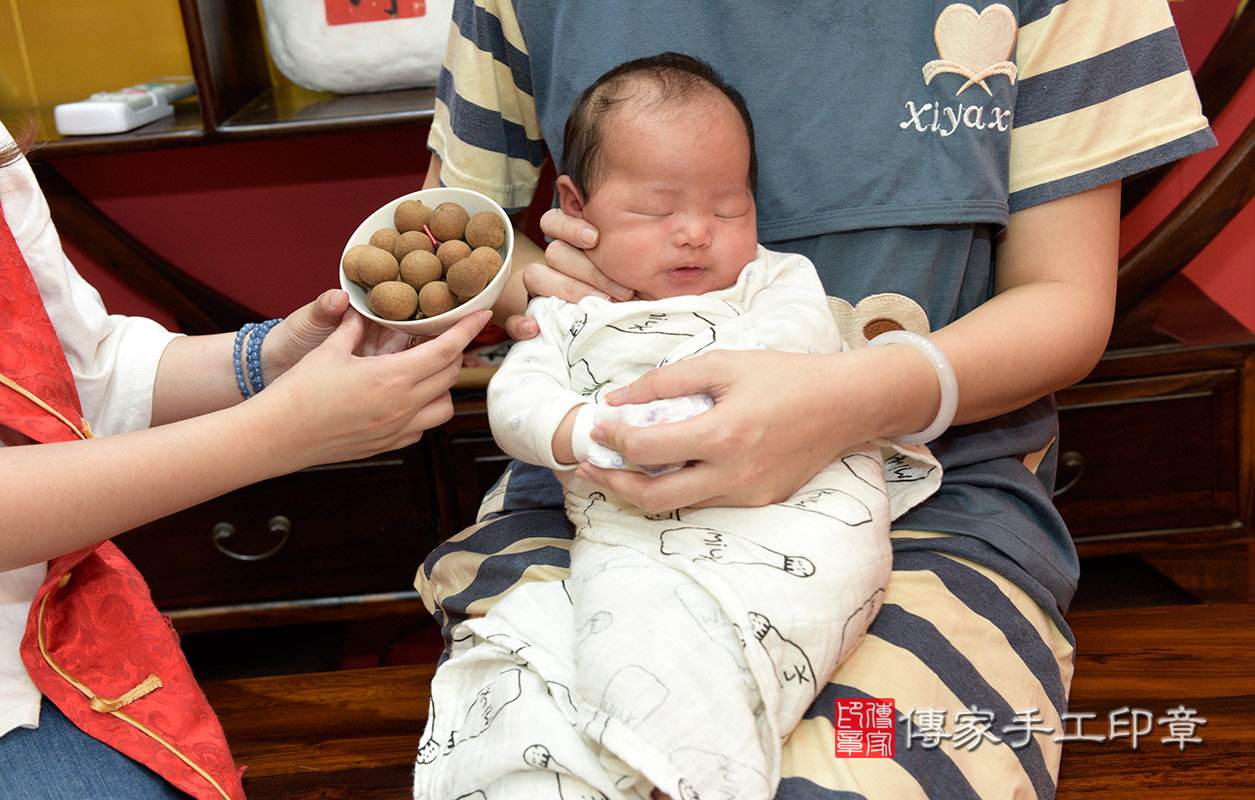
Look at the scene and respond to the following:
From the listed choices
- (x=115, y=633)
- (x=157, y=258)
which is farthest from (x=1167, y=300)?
(x=157, y=258)

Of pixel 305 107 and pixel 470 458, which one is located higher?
pixel 305 107

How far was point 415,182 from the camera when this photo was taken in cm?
202

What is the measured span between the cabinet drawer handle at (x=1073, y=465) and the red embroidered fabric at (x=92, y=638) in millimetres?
1477

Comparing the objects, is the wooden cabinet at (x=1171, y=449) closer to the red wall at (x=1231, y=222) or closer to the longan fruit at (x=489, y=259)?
the red wall at (x=1231, y=222)

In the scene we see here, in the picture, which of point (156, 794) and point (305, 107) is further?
point (305, 107)

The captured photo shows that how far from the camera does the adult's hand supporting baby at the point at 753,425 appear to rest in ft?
2.68

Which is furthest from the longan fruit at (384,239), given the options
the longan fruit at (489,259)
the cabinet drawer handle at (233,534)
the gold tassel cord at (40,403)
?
the cabinet drawer handle at (233,534)

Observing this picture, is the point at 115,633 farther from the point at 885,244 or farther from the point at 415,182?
the point at 415,182

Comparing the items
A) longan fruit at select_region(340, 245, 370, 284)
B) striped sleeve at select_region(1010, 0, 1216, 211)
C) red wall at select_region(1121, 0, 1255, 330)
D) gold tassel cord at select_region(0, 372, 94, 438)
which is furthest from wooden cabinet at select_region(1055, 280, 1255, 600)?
gold tassel cord at select_region(0, 372, 94, 438)

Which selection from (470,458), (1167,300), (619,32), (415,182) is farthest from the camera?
(415,182)

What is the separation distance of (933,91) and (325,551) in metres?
1.40

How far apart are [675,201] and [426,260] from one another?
0.29 m

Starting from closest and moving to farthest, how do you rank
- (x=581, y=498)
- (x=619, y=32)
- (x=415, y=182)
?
(x=581, y=498) → (x=619, y=32) → (x=415, y=182)

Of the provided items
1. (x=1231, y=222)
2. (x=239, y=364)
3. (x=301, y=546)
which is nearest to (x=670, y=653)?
(x=239, y=364)
